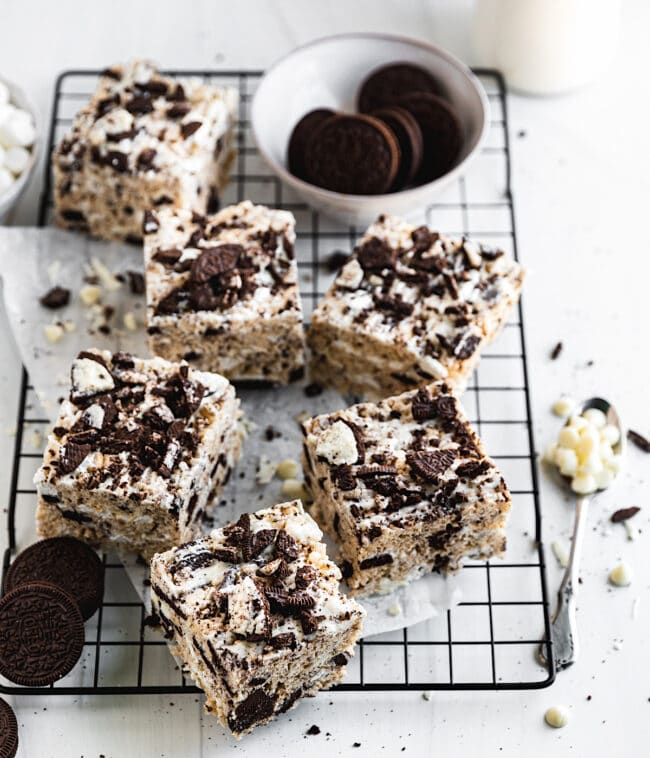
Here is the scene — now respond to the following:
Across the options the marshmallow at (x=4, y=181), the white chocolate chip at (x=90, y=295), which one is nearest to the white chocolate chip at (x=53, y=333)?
the white chocolate chip at (x=90, y=295)

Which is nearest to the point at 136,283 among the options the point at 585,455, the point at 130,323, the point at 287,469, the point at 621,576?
the point at 130,323

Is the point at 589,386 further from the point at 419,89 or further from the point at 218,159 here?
the point at 218,159

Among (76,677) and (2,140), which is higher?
(2,140)

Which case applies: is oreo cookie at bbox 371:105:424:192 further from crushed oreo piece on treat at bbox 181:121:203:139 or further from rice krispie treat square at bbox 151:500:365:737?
rice krispie treat square at bbox 151:500:365:737

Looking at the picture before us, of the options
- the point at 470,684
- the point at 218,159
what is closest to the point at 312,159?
the point at 218,159

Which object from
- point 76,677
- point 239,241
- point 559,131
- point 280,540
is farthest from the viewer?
point 559,131
